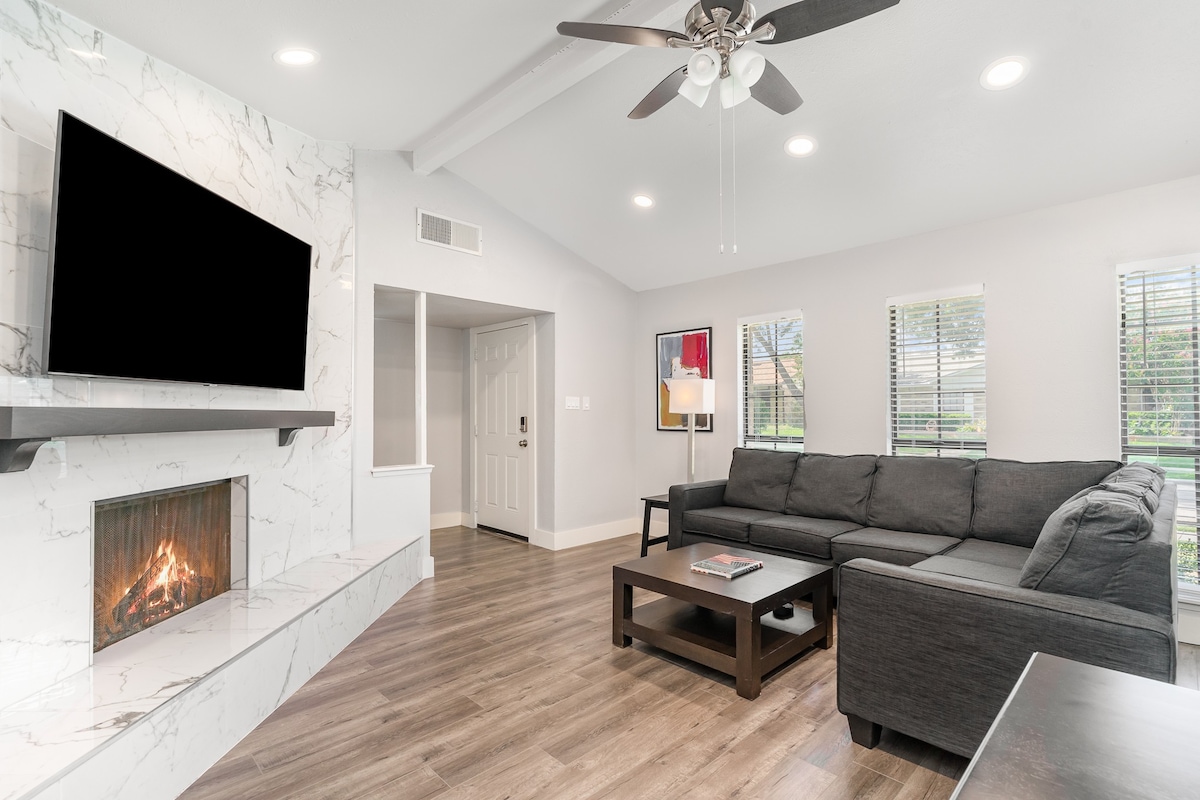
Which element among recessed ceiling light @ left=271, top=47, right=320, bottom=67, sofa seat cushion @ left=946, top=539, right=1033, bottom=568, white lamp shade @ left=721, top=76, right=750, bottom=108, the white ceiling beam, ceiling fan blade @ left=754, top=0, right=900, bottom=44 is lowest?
sofa seat cushion @ left=946, top=539, right=1033, bottom=568

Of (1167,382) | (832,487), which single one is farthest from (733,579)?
(1167,382)

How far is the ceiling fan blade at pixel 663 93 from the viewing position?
2.28 meters

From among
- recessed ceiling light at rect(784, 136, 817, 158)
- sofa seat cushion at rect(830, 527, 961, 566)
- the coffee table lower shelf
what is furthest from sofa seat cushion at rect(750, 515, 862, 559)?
recessed ceiling light at rect(784, 136, 817, 158)

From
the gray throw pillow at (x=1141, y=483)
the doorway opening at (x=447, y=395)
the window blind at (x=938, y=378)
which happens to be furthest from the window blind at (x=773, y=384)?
the gray throw pillow at (x=1141, y=483)

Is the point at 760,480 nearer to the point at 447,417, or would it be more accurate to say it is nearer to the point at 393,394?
the point at 447,417

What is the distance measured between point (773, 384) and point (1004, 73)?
2700 mm

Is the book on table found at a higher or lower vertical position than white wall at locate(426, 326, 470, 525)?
lower

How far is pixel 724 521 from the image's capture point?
413 cm

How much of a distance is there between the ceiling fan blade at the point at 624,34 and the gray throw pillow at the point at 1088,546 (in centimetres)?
200

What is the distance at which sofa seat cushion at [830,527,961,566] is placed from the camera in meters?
3.22

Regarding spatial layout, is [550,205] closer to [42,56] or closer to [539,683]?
[42,56]

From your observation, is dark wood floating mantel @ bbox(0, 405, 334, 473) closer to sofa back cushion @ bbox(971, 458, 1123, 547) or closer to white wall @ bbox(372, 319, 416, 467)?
white wall @ bbox(372, 319, 416, 467)

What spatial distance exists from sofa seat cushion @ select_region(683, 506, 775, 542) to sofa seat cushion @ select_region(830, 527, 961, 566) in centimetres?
64

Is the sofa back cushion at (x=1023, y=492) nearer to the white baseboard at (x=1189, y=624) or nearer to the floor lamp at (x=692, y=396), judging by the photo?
the white baseboard at (x=1189, y=624)
